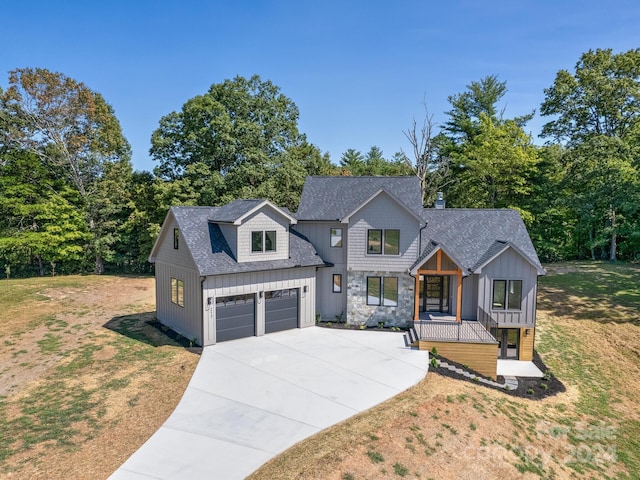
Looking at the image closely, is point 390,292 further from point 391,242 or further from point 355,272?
point 391,242

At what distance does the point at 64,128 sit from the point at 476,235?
31855mm

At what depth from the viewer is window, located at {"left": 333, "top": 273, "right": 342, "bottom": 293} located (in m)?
19.3

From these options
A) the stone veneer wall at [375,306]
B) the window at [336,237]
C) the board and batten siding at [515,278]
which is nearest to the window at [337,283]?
the stone veneer wall at [375,306]

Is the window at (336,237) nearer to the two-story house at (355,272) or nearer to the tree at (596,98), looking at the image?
the two-story house at (355,272)

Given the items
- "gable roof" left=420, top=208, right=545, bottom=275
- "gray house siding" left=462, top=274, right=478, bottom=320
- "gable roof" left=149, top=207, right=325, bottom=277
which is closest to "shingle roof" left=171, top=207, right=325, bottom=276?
"gable roof" left=149, top=207, right=325, bottom=277

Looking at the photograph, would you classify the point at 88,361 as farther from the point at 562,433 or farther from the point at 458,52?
the point at 458,52

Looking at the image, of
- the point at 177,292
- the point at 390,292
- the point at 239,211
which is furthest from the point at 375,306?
the point at 177,292

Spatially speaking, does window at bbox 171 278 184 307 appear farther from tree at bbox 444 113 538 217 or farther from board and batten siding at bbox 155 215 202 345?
tree at bbox 444 113 538 217

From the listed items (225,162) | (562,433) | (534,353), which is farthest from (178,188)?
(562,433)

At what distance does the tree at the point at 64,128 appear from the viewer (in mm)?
29266

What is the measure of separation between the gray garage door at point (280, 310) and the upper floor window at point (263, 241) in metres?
1.97

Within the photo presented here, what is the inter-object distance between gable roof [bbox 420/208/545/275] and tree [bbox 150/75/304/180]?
1704 centimetres

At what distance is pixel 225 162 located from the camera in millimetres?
32875

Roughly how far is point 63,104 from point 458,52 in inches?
1144
